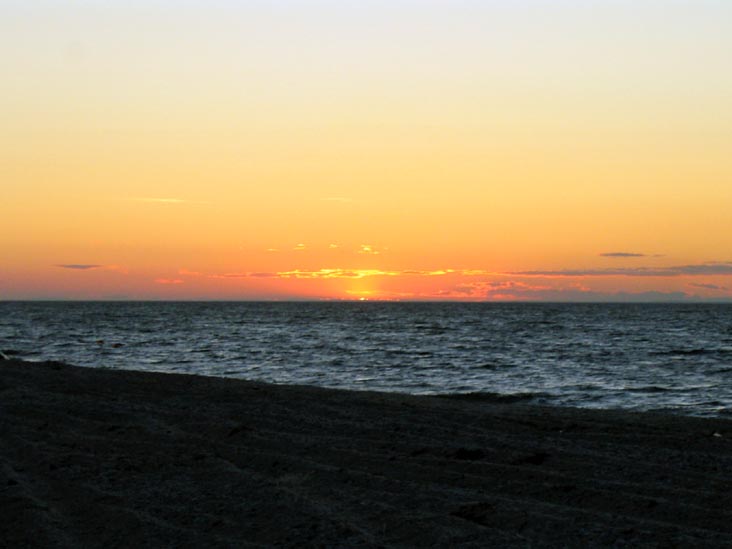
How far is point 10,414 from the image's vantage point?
40.9 feet

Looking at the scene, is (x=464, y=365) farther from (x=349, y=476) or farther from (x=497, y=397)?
(x=349, y=476)

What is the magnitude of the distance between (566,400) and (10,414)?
13.8 m

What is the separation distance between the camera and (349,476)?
8.61 m

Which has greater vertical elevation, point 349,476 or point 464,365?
point 349,476

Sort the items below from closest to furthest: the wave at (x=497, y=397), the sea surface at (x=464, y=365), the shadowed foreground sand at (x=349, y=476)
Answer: the shadowed foreground sand at (x=349, y=476) → the wave at (x=497, y=397) → the sea surface at (x=464, y=365)

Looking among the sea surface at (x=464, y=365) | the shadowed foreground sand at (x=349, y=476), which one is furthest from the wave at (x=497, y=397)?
the shadowed foreground sand at (x=349, y=476)

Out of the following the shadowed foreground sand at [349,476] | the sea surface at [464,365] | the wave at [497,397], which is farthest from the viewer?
the sea surface at [464,365]

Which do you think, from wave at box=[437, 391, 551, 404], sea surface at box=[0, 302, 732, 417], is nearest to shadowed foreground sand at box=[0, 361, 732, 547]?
wave at box=[437, 391, 551, 404]

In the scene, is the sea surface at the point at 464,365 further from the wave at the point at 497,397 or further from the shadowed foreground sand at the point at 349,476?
the shadowed foreground sand at the point at 349,476

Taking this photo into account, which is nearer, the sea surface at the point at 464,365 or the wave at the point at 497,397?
the wave at the point at 497,397

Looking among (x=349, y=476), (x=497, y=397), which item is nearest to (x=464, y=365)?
(x=497, y=397)

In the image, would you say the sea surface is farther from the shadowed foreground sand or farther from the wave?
the shadowed foreground sand

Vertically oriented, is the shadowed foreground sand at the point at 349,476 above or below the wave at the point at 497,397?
above

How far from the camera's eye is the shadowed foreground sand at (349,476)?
6781 millimetres
